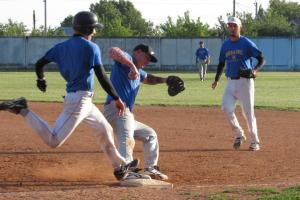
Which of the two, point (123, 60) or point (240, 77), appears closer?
point (123, 60)

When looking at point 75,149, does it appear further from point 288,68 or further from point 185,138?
point 288,68

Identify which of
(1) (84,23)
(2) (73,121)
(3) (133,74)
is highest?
(1) (84,23)

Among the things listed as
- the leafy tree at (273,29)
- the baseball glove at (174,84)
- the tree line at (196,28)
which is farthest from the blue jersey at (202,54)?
the leafy tree at (273,29)

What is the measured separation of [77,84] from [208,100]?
1439 centimetres

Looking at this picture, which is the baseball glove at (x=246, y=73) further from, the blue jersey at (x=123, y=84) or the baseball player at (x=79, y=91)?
the baseball player at (x=79, y=91)

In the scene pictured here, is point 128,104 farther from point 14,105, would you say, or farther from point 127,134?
point 14,105

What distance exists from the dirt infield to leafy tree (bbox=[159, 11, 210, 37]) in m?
53.0

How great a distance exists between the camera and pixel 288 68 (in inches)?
2269

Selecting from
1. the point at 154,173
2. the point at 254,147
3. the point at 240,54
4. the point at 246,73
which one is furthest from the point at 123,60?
the point at 254,147

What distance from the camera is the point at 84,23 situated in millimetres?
→ 8641

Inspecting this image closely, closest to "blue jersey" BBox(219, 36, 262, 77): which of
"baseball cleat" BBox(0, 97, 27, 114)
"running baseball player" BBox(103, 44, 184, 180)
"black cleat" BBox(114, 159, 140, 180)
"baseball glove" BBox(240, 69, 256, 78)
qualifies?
"baseball glove" BBox(240, 69, 256, 78)

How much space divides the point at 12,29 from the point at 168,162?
6937cm

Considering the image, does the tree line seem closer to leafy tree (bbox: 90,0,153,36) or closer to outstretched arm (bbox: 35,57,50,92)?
leafy tree (bbox: 90,0,153,36)

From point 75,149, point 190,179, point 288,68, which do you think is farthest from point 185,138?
point 288,68
